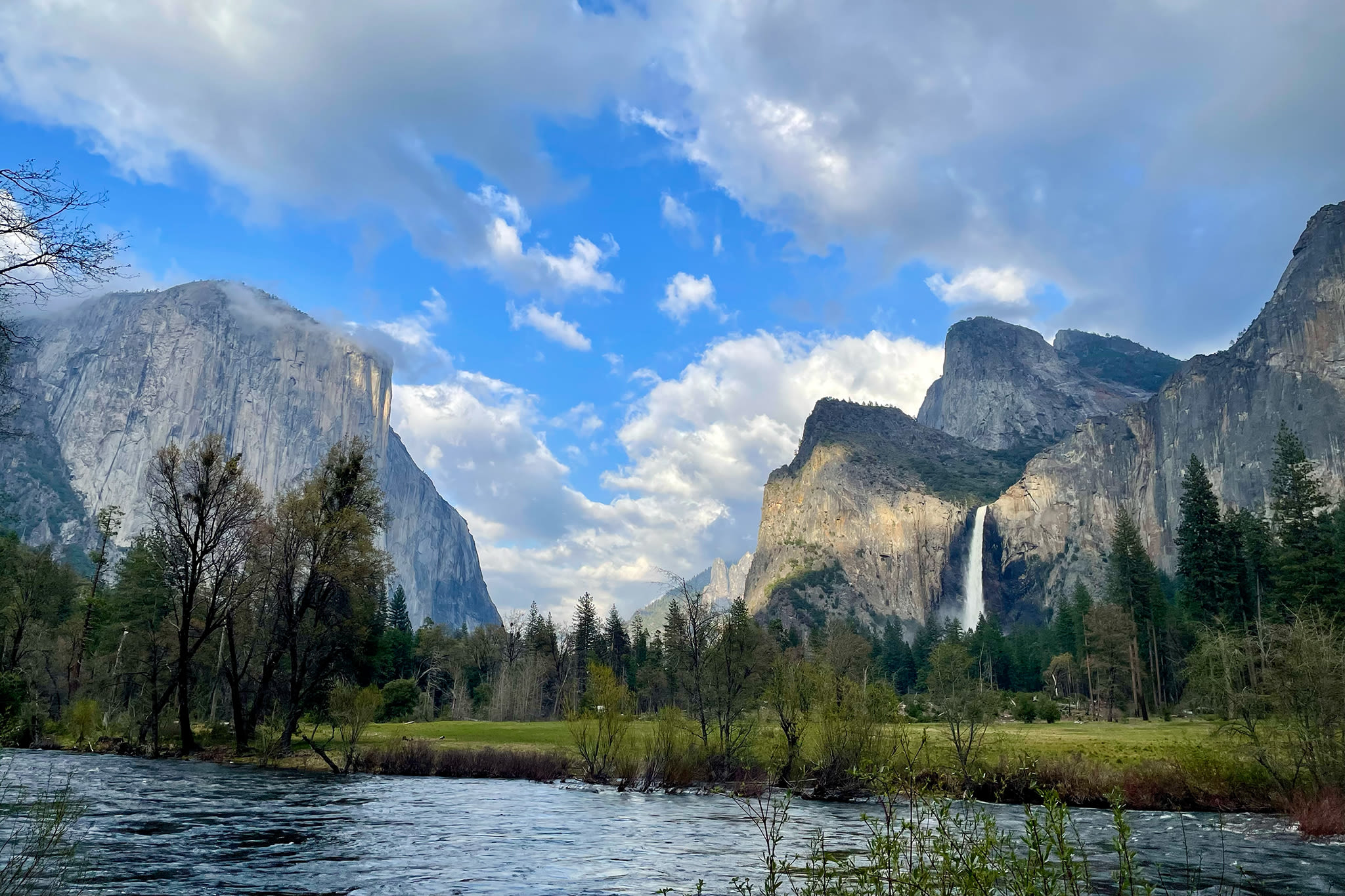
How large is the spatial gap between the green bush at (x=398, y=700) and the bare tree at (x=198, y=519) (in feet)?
113

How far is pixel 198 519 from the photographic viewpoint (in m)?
38.6

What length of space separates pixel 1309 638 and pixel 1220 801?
264 inches

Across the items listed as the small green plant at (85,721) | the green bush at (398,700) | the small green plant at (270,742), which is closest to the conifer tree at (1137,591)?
the green bush at (398,700)

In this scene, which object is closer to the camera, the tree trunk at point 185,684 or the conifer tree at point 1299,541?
the tree trunk at point 185,684

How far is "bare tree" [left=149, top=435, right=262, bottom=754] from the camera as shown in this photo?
37750 mm

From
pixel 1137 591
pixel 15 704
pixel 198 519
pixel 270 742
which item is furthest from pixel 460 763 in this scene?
pixel 1137 591

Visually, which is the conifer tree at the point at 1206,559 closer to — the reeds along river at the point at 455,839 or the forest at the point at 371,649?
the forest at the point at 371,649

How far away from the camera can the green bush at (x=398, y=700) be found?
74750 millimetres

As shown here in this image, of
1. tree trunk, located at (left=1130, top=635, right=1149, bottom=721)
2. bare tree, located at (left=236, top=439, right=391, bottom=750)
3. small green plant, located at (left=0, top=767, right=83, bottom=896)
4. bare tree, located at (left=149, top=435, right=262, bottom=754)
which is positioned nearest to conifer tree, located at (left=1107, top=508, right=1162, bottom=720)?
tree trunk, located at (left=1130, top=635, right=1149, bottom=721)

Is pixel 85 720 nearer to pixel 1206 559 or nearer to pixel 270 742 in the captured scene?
pixel 270 742

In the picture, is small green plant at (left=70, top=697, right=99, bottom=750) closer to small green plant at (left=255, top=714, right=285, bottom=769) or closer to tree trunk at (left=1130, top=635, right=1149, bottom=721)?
small green plant at (left=255, top=714, right=285, bottom=769)

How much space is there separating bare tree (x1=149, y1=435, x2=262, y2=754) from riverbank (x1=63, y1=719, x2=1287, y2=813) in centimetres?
658

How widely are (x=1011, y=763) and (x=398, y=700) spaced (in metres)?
61.3

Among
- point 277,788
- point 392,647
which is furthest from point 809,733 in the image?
point 392,647
